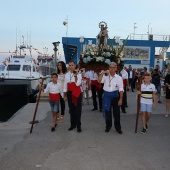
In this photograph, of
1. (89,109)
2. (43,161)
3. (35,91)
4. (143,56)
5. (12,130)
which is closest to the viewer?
(43,161)

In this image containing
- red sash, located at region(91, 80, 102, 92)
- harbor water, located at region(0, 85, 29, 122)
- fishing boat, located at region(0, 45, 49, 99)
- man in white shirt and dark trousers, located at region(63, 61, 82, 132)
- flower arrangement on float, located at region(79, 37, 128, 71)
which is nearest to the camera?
man in white shirt and dark trousers, located at region(63, 61, 82, 132)

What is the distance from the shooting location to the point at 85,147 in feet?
21.3

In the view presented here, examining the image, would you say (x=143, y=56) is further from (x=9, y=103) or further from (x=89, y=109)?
(x=89, y=109)

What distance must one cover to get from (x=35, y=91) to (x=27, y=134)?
12.2 metres

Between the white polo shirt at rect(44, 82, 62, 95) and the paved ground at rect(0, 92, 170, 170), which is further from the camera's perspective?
the white polo shirt at rect(44, 82, 62, 95)

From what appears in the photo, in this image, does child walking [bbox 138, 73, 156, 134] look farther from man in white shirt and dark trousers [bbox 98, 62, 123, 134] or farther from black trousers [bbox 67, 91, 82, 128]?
black trousers [bbox 67, 91, 82, 128]

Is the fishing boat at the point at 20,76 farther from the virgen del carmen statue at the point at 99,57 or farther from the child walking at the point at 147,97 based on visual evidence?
the child walking at the point at 147,97

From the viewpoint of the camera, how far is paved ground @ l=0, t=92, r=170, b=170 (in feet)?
17.9

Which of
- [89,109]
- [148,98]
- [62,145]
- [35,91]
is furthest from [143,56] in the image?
[62,145]

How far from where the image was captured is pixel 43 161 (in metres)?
5.59

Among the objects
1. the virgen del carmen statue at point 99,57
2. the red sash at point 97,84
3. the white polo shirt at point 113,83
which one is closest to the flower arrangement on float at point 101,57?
the virgen del carmen statue at point 99,57

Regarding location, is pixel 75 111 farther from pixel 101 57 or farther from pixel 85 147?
pixel 101 57

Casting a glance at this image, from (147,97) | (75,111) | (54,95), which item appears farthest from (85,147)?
(147,97)

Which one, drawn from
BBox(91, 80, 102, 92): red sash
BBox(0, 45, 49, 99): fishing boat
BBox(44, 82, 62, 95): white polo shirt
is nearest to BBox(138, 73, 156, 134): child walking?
BBox(44, 82, 62, 95): white polo shirt
